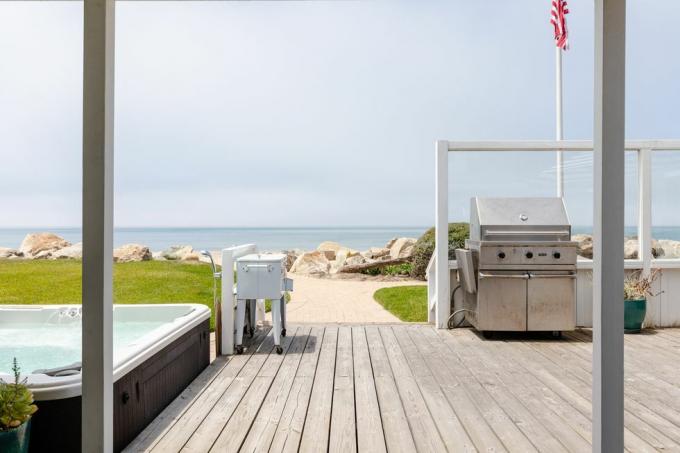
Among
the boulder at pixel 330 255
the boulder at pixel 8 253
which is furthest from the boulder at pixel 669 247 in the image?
the boulder at pixel 330 255

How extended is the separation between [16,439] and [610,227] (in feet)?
7.60

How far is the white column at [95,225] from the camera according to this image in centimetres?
181

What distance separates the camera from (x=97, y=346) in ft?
5.98

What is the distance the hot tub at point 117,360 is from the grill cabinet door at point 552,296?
2.92 metres

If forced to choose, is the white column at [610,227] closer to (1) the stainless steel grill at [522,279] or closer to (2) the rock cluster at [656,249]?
(1) the stainless steel grill at [522,279]

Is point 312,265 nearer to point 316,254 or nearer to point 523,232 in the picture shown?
point 316,254

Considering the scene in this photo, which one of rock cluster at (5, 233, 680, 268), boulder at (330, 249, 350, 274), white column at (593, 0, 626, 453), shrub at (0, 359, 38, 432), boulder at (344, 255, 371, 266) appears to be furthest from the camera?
boulder at (330, 249, 350, 274)

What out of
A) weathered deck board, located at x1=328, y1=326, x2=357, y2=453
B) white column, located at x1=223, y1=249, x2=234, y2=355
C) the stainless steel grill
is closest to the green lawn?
white column, located at x1=223, y1=249, x2=234, y2=355

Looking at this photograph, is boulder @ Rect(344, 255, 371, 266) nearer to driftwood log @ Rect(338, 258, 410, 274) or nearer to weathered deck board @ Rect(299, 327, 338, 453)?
driftwood log @ Rect(338, 258, 410, 274)

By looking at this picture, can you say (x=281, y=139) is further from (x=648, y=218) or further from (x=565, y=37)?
(x=648, y=218)

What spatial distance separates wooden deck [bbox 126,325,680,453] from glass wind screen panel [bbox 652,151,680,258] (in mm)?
1053

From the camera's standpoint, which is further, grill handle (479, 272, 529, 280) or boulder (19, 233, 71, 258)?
grill handle (479, 272, 529, 280)

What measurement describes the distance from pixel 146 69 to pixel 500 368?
899 inches

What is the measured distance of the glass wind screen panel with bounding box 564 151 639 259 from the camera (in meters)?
4.88
